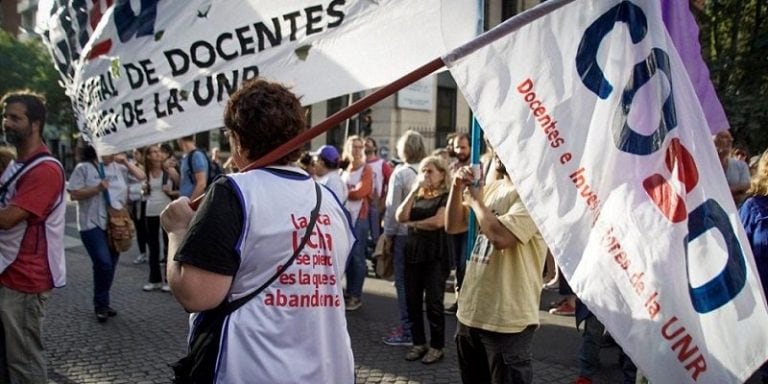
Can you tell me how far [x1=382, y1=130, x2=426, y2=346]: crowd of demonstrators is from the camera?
211 inches

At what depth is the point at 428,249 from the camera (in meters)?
4.77

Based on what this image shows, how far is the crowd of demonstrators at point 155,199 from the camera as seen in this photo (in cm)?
725

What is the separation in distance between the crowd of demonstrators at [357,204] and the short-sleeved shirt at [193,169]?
1.58 metres

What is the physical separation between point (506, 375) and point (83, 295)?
574cm

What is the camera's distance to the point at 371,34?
2.61 metres

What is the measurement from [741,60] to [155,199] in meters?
9.04

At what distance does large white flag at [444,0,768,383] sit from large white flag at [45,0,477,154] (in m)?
0.56

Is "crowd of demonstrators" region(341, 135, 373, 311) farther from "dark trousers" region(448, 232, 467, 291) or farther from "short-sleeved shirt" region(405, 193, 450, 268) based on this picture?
"short-sleeved shirt" region(405, 193, 450, 268)

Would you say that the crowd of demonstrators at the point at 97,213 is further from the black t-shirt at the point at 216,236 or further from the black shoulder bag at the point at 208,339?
the black t-shirt at the point at 216,236

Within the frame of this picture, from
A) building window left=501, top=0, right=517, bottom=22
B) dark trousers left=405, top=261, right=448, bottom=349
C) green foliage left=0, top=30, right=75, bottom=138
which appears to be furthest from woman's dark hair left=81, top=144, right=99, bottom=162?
green foliage left=0, top=30, right=75, bottom=138

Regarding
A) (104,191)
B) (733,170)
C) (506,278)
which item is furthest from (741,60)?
(104,191)

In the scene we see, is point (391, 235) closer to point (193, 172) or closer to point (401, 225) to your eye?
point (401, 225)

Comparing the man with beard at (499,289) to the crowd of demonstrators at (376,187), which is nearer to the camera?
the man with beard at (499,289)

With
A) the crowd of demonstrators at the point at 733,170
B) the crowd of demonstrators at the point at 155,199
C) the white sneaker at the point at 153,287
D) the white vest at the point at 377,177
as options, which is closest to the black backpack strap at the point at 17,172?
the crowd of demonstrators at the point at 155,199
